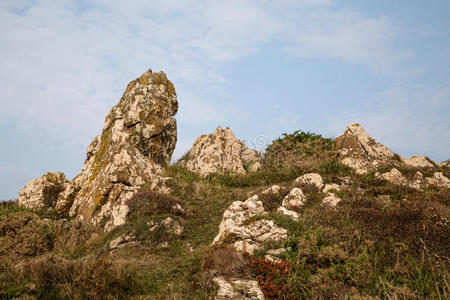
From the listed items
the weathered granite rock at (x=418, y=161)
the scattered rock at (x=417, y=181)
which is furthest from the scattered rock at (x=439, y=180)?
the weathered granite rock at (x=418, y=161)

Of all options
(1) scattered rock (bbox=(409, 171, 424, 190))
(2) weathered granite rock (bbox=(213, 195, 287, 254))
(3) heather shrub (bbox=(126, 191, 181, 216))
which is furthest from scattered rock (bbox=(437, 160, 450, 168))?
(3) heather shrub (bbox=(126, 191, 181, 216))

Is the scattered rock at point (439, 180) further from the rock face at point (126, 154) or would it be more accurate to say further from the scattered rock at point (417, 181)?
the rock face at point (126, 154)

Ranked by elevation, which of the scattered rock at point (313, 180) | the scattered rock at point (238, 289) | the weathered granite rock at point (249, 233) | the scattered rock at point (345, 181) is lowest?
the scattered rock at point (238, 289)

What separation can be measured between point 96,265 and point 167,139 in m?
12.8

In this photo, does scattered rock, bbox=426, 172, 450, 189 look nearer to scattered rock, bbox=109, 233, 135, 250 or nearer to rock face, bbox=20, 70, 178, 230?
rock face, bbox=20, 70, 178, 230

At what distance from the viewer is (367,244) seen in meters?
7.30

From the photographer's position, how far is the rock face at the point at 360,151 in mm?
17234

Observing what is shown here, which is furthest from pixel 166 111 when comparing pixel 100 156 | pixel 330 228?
pixel 330 228

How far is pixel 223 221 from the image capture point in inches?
370

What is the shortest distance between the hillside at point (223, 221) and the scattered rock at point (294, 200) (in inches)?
2.0

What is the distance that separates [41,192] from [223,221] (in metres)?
12.6

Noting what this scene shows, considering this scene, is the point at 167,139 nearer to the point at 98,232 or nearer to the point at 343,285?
the point at 98,232

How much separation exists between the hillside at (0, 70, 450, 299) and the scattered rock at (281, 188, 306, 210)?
0.05m

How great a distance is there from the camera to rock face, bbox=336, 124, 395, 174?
17234mm
